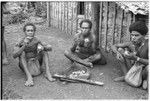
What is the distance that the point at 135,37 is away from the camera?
4.64 meters

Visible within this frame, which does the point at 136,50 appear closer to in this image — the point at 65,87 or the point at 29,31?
the point at 65,87

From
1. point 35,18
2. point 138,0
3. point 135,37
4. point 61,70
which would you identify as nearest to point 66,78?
point 61,70

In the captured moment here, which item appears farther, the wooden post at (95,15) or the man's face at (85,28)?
the wooden post at (95,15)

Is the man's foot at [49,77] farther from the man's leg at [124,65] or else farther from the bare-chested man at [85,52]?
the man's leg at [124,65]

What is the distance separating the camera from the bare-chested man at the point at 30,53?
189 inches

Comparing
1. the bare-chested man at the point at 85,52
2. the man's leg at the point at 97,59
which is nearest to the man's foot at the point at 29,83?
the bare-chested man at the point at 85,52

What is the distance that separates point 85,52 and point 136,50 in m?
1.29

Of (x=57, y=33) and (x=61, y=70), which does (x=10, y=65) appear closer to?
(x=61, y=70)

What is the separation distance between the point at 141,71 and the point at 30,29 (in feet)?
7.03

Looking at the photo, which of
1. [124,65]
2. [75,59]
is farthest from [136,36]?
[75,59]

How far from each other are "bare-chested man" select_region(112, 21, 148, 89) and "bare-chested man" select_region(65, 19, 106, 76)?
0.67 m

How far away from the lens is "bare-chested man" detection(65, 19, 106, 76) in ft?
18.1

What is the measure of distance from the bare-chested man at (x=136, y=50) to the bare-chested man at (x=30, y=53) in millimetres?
1401

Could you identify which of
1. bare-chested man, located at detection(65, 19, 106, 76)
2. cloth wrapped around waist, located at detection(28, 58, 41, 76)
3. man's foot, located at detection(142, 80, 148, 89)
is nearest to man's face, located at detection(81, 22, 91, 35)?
bare-chested man, located at detection(65, 19, 106, 76)
